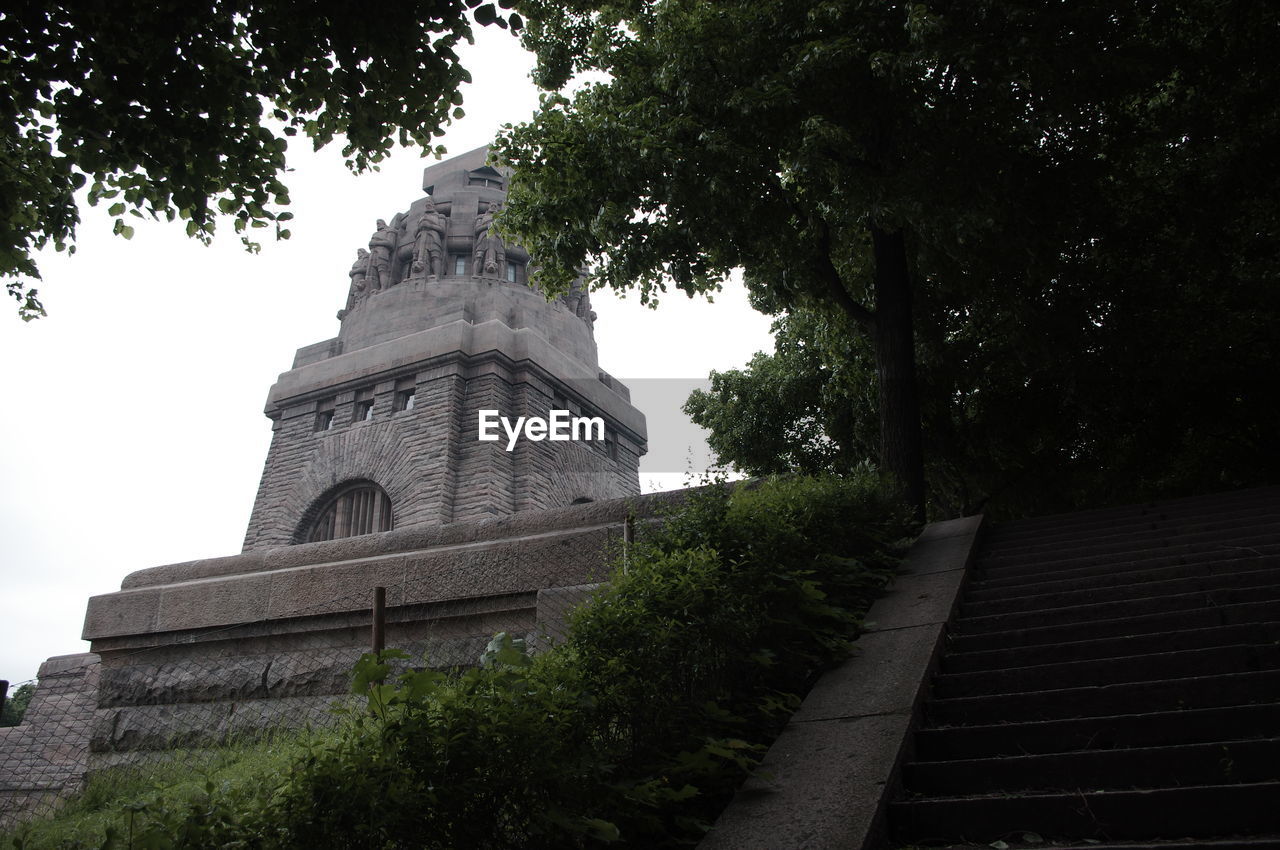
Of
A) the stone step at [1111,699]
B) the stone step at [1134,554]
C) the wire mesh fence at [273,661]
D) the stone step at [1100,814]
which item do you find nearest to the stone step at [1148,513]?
the stone step at [1134,554]

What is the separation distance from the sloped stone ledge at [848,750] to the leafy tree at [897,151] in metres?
4.89

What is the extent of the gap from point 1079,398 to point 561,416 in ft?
35.9

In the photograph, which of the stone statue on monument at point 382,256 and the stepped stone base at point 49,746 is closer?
the stepped stone base at point 49,746

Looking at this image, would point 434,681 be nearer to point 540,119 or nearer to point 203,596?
point 203,596

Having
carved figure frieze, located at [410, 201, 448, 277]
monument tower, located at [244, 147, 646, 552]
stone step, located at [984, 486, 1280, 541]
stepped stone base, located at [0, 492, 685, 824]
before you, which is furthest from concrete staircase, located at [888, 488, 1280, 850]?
carved figure frieze, located at [410, 201, 448, 277]

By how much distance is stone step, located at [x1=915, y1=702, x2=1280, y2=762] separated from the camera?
140 inches

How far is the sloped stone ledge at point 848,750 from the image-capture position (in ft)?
9.84

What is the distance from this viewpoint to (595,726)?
3338 mm

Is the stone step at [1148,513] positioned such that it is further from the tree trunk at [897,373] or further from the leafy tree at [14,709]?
the leafy tree at [14,709]

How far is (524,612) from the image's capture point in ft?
25.0

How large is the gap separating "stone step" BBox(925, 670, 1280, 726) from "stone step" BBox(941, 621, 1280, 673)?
543mm

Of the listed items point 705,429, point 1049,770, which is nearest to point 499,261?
point 705,429

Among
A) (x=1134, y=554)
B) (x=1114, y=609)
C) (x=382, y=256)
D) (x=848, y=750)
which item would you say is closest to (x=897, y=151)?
(x=1134, y=554)

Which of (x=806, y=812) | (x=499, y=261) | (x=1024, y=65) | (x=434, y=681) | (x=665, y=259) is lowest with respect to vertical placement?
(x=806, y=812)
